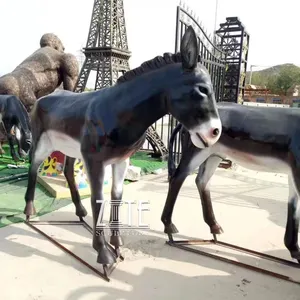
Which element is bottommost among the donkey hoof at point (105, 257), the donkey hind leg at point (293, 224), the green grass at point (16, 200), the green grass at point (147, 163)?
the green grass at point (147, 163)

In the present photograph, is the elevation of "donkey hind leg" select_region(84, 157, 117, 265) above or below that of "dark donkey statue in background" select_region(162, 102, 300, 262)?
below

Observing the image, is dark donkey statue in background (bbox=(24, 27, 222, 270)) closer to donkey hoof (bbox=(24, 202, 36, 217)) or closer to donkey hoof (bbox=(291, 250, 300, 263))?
donkey hoof (bbox=(24, 202, 36, 217))

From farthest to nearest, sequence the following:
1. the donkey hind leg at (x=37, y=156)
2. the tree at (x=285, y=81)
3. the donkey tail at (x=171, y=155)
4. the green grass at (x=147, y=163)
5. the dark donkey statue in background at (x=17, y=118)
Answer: the tree at (x=285, y=81) → the green grass at (x=147, y=163) → the dark donkey statue in background at (x=17, y=118) → the donkey hind leg at (x=37, y=156) → the donkey tail at (x=171, y=155)

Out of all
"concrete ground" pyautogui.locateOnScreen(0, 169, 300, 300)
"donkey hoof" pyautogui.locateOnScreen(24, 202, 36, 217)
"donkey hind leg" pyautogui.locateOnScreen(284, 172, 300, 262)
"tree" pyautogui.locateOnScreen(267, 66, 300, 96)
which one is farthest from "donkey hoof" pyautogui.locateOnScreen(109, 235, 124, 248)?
"tree" pyautogui.locateOnScreen(267, 66, 300, 96)

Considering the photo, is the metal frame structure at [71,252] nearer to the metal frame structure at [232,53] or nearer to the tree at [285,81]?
the metal frame structure at [232,53]

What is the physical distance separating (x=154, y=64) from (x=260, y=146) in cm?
99

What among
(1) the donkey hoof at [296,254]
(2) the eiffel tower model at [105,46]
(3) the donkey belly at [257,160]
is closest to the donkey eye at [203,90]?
(3) the donkey belly at [257,160]

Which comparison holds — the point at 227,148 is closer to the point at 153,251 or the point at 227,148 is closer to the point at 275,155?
the point at 275,155

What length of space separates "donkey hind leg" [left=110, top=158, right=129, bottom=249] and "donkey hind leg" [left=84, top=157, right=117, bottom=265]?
0.88ft

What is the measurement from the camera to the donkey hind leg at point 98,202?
2.24m

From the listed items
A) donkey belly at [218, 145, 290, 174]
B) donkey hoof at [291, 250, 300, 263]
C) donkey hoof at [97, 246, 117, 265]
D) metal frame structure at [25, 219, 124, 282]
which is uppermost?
donkey belly at [218, 145, 290, 174]

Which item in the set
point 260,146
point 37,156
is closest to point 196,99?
point 260,146

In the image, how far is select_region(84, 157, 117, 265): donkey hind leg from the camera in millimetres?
2244

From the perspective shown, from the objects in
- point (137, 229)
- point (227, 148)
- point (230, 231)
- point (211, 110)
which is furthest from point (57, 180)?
point (211, 110)
